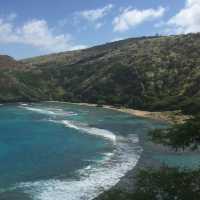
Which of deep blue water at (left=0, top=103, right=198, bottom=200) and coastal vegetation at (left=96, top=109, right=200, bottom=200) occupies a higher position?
coastal vegetation at (left=96, top=109, right=200, bottom=200)

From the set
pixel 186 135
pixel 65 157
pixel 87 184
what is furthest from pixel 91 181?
pixel 186 135

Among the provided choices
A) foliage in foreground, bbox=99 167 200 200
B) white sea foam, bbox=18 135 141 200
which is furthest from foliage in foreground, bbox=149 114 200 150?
white sea foam, bbox=18 135 141 200

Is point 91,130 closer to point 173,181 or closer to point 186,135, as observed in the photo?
point 186,135

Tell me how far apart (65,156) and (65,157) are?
1.00 metres

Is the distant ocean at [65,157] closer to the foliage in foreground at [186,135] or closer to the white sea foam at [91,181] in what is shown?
the white sea foam at [91,181]

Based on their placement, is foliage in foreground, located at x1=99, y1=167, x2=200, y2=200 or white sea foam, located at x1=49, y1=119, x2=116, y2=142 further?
white sea foam, located at x1=49, y1=119, x2=116, y2=142

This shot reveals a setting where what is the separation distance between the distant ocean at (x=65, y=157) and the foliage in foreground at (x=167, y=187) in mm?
31441

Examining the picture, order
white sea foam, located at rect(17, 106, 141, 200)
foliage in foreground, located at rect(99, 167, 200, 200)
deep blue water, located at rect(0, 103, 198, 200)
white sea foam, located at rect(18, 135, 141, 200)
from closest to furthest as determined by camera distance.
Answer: foliage in foreground, located at rect(99, 167, 200, 200) → white sea foam, located at rect(18, 135, 141, 200) → white sea foam, located at rect(17, 106, 141, 200) → deep blue water, located at rect(0, 103, 198, 200)

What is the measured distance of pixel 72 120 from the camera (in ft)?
452

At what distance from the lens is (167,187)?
19.8 m

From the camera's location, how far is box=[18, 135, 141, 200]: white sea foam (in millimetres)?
52188

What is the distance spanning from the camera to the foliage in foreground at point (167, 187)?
62.6 ft

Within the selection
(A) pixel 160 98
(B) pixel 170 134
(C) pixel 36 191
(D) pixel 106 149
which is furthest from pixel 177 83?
(B) pixel 170 134

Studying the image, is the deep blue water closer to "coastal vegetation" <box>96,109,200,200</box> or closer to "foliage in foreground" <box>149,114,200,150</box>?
"coastal vegetation" <box>96,109,200,200</box>
